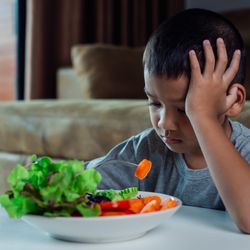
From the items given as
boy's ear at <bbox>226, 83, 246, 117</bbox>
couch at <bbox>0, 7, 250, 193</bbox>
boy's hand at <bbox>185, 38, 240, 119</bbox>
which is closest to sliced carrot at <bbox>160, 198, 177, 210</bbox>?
boy's hand at <bbox>185, 38, 240, 119</bbox>

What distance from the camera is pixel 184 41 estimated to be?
1050 mm

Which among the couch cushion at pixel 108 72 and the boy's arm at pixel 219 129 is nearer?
the boy's arm at pixel 219 129

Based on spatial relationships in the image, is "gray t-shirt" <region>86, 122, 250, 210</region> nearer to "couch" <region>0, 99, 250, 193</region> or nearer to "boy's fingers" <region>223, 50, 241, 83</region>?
"boy's fingers" <region>223, 50, 241, 83</region>

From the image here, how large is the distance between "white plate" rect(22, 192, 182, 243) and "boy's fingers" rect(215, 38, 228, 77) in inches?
11.7

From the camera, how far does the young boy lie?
0.94 meters

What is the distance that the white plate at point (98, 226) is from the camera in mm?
764

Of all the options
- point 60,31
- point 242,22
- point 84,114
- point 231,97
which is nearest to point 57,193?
point 231,97

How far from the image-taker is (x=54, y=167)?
80 centimetres

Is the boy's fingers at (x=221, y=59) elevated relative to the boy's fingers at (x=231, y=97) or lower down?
elevated

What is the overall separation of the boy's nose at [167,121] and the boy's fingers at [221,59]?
10 centimetres

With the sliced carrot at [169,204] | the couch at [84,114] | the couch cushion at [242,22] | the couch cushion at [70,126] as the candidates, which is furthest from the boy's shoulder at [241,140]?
the couch cushion at [242,22]

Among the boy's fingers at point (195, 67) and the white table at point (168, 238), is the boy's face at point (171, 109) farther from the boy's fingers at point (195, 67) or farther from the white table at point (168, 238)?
the white table at point (168, 238)

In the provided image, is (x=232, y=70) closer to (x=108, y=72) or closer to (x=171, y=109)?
(x=171, y=109)

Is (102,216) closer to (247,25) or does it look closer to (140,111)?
(140,111)
